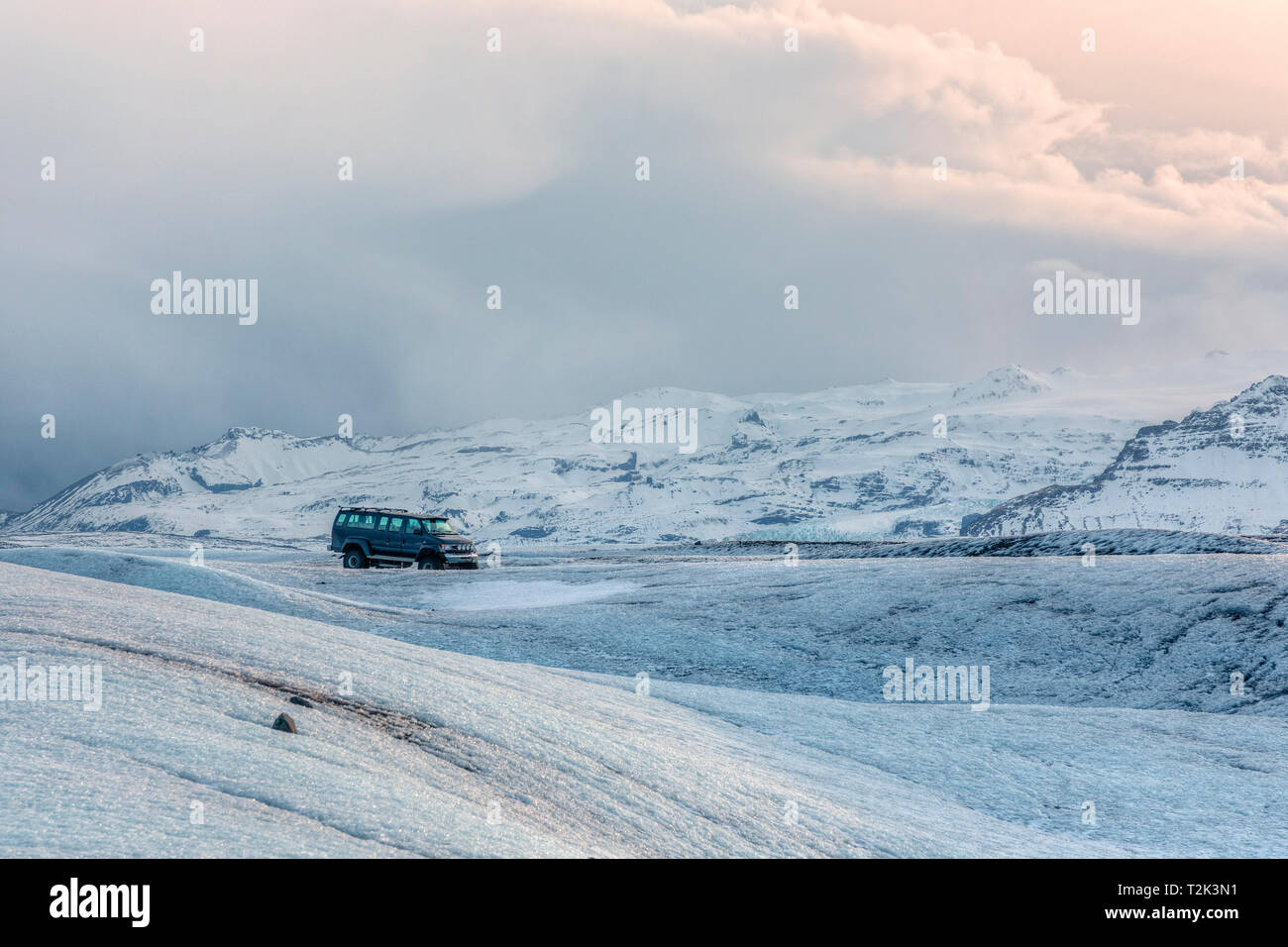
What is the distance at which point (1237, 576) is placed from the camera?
985 inches

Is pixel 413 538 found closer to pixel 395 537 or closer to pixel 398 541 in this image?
pixel 398 541

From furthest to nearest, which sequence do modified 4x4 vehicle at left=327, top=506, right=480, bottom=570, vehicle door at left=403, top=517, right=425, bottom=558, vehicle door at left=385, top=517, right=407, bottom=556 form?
1. vehicle door at left=385, top=517, right=407, bottom=556
2. vehicle door at left=403, top=517, right=425, bottom=558
3. modified 4x4 vehicle at left=327, top=506, right=480, bottom=570

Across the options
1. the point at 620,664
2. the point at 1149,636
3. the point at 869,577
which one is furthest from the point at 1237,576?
the point at 620,664

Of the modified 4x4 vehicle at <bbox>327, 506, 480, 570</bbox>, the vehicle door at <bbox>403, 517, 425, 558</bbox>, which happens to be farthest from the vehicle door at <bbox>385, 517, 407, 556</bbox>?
the vehicle door at <bbox>403, 517, 425, 558</bbox>

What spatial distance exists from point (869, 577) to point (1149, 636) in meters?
8.64

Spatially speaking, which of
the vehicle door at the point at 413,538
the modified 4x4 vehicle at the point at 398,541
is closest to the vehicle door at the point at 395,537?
the modified 4x4 vehicle at the point at 398,541

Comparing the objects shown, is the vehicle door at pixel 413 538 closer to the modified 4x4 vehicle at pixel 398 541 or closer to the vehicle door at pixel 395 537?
the modified 4x4 vehicle at pixel 398 541

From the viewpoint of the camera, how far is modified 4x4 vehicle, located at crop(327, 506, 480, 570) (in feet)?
135

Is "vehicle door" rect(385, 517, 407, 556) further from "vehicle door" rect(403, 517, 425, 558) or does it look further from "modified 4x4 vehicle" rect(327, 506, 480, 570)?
"vehicle door" rect(403, 517, 425, 558)

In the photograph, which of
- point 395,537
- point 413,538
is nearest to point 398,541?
point 395,537

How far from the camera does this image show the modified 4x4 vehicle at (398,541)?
135 ft
